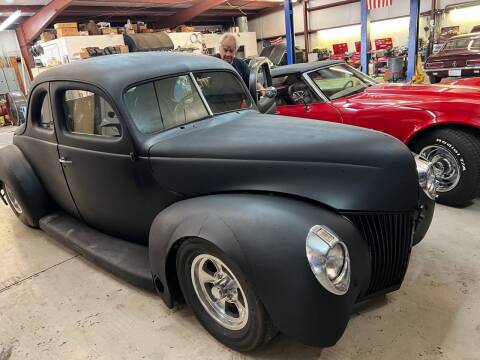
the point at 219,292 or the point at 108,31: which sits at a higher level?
the point at 108,31

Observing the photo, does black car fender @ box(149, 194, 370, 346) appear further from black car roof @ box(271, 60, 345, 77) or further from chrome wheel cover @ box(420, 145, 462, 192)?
black car roof @ box(271, 60, 345, 77)

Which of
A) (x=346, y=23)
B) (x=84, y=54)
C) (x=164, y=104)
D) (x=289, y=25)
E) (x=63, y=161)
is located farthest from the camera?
(x=346, y=23)

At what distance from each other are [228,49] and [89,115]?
1.96 m

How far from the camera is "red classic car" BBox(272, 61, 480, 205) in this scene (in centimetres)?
323

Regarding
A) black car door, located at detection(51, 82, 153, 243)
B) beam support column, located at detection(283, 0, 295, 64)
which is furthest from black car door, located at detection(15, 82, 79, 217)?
beam support column, located at detection(283, 0, 295, 64)

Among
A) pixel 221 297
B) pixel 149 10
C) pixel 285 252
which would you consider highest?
pixel 149 10

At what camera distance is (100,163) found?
2.43 metres

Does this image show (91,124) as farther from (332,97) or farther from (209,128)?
(332,97)

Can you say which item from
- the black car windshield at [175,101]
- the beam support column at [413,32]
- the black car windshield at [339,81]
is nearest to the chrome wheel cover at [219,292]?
the black car windshield at [175,101]

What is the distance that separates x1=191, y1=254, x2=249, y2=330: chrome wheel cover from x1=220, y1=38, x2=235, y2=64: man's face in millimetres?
2720

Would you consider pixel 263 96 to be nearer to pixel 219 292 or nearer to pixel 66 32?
pixel 219 292

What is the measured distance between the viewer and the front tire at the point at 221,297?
5.62 ft

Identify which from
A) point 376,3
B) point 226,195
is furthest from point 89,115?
point 376,3

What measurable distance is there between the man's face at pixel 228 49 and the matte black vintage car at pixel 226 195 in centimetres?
116
